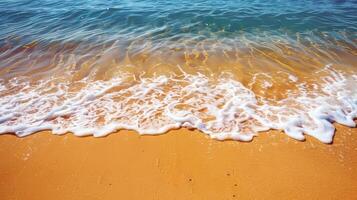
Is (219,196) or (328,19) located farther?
(328,19)

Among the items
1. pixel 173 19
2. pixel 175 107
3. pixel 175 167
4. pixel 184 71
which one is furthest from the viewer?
pixel 173 19

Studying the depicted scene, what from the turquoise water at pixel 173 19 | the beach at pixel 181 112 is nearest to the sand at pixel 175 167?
the beach at pixel 181 112

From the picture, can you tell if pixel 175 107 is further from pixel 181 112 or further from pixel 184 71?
pixel 184 71

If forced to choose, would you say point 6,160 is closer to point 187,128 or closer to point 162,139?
point 162,139

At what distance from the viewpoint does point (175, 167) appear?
110 inches

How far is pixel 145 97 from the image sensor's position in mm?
4098

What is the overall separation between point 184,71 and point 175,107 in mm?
1382

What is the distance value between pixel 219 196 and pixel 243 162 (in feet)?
1.88

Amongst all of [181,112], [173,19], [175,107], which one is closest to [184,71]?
[175,107]

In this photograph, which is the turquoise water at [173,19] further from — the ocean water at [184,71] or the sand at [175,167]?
the sand at [175,167]

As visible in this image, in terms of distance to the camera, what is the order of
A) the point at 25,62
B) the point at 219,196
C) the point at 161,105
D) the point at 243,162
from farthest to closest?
the point at 25,62 → the point at 161,105 → the point at 243,162 → the point at 219,196

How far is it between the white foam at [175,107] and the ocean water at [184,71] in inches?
0.7

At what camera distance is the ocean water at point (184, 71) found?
11.6ft

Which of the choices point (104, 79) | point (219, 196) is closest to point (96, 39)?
point (104, 79)
